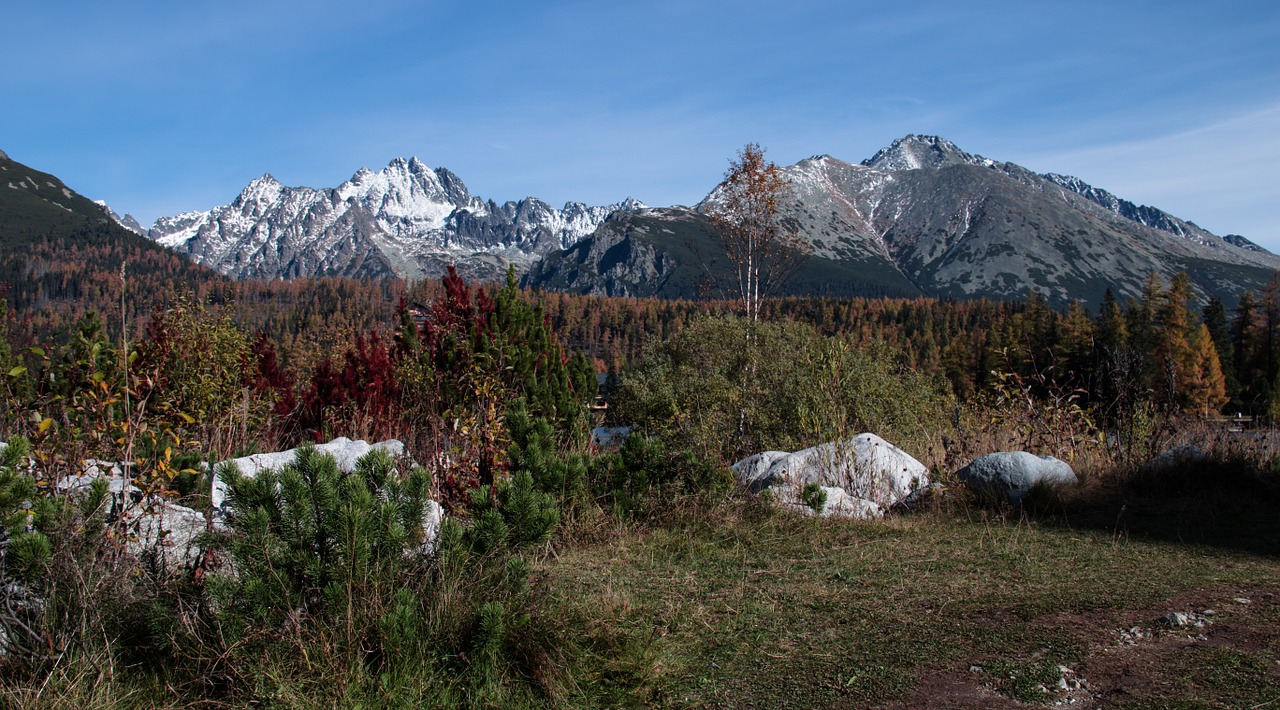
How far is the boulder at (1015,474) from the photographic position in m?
7.39

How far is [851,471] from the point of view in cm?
794

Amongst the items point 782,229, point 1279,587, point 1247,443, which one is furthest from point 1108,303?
point 1279,587

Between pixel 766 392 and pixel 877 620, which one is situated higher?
pixel 766 392

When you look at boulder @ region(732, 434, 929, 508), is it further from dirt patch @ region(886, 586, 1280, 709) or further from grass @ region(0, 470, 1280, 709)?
dirt patch @ region(886, 586, 1280, 709)

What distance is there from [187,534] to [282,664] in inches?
64.2

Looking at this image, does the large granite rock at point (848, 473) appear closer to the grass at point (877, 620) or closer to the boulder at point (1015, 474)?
the boulder at point (1015, 474)

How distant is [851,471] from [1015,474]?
1.50m

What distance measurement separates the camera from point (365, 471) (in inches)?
158

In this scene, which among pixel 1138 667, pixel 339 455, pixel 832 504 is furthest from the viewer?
pixel 339 455

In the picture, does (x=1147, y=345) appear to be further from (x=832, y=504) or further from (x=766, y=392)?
(x=832, y=504)

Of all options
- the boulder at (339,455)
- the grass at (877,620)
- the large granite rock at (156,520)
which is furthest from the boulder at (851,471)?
the large granite rock at (156,520)

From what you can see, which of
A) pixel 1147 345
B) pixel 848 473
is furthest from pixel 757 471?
pixel 1147 345

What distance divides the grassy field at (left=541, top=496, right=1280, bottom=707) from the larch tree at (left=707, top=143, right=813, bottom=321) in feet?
44.2

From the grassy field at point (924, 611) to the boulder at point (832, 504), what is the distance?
0.31m
